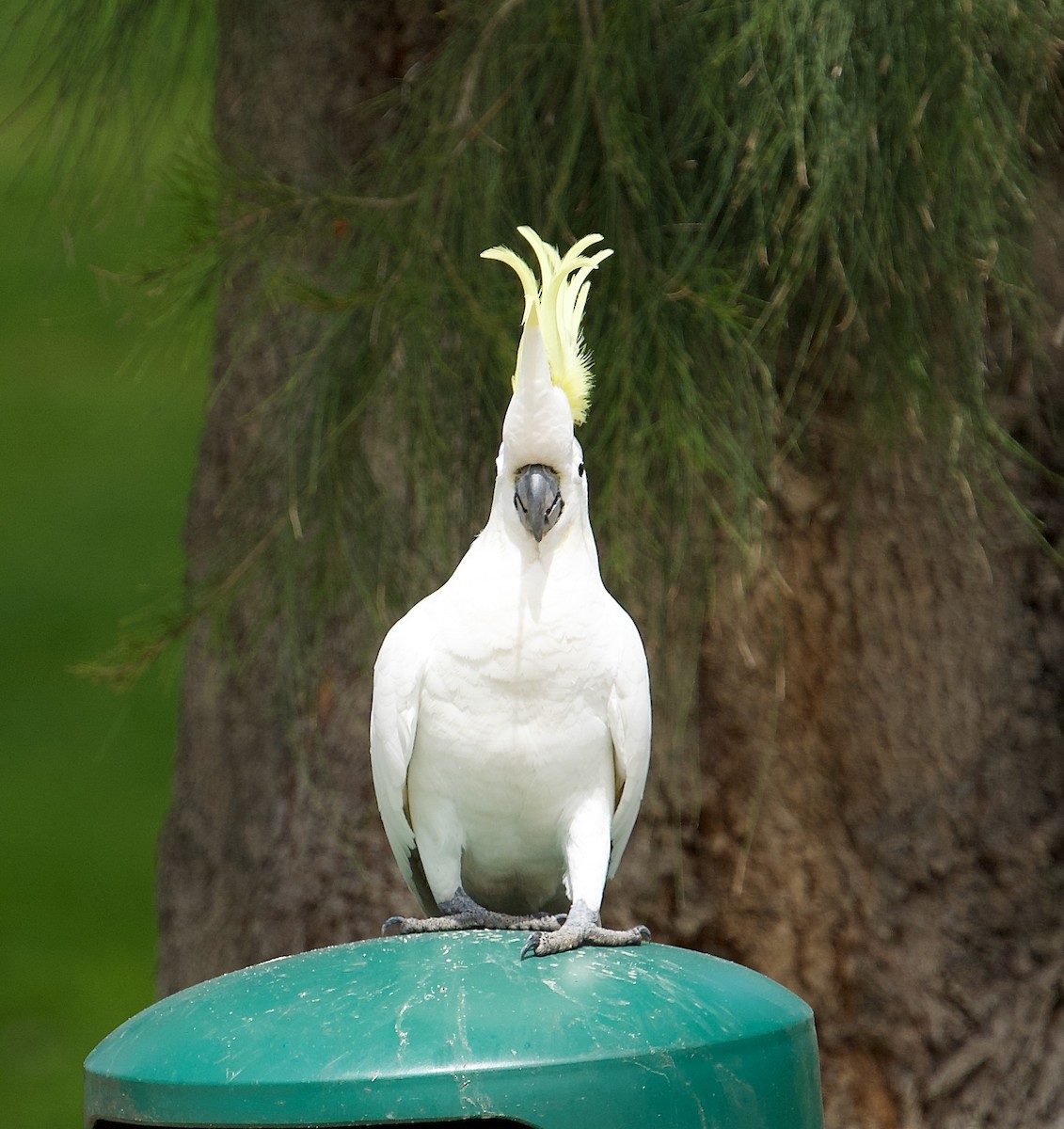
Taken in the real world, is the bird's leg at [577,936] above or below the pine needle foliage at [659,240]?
below

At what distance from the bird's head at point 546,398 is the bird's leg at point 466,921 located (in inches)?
17.4

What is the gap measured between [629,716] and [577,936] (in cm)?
32

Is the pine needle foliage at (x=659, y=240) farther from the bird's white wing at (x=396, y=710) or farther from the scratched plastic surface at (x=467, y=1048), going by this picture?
the scratched plastic surface at (x=467, y=1048)

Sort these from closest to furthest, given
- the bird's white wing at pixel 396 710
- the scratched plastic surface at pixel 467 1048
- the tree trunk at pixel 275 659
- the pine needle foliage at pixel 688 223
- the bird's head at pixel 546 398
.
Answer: the scratched plastic surface at pixel 467 1048, the bird's head at pixel 546 398, the bird's white wing at pixel 396 710, the pine needle foliage at pixel 688 223, the tree trunk at pixel 275 659

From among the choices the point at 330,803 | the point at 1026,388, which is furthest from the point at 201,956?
the point at 1026,388

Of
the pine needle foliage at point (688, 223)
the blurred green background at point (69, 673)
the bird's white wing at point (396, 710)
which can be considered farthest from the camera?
the blurred green background at point (69, 673)

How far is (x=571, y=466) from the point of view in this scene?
1.74m

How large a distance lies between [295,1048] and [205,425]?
1.89 meters

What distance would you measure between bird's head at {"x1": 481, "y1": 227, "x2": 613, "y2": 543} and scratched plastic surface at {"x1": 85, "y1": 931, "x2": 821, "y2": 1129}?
522mm

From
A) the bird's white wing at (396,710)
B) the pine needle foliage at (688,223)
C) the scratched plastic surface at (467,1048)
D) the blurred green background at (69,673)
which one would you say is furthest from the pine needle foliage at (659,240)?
the blurred green background at (69,673)

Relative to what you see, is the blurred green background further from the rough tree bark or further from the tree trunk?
the rough tree bark

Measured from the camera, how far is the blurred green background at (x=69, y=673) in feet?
14.4

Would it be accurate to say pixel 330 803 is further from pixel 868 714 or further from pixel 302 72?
pixel 302 72

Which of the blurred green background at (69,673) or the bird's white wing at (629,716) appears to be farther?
the blurred green background at (69,673)
